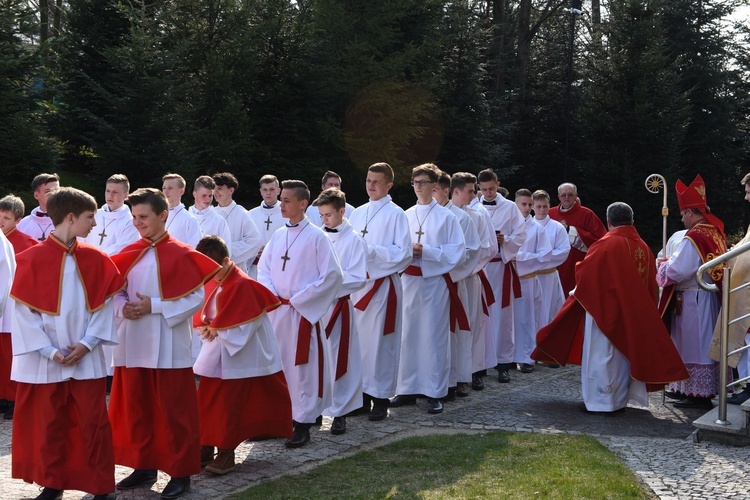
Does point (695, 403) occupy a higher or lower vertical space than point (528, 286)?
lower

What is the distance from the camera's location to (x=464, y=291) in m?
9.48

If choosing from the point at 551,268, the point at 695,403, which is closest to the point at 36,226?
the point at 551,268

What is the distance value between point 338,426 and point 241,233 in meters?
4.50

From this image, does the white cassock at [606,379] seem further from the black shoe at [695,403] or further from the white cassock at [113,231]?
the white cassock at [113,231]

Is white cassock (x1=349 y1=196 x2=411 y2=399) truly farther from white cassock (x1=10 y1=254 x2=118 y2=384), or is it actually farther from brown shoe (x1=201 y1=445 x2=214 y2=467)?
white cassock (x1=10 y1=254 x2=118 y2=384)

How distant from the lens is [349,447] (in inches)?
281

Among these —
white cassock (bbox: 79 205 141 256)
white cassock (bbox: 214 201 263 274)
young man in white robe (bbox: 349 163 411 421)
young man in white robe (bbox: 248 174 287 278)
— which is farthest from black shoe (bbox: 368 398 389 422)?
young man in white robe (bbox: 248 174 287 278)

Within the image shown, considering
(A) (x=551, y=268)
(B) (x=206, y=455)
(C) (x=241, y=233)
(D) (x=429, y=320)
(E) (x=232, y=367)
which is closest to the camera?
(E) (x=232, y=367)

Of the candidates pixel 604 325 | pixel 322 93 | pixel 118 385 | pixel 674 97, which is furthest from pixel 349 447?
pixel 674 97

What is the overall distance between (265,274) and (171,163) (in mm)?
11764

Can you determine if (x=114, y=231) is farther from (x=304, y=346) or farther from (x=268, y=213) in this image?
(x=304, y=346)

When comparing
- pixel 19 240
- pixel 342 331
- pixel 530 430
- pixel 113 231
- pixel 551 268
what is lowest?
pixel 530 430

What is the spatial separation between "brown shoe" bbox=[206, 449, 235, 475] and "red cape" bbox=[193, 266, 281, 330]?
2.88ft

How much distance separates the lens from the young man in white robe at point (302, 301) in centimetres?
711
